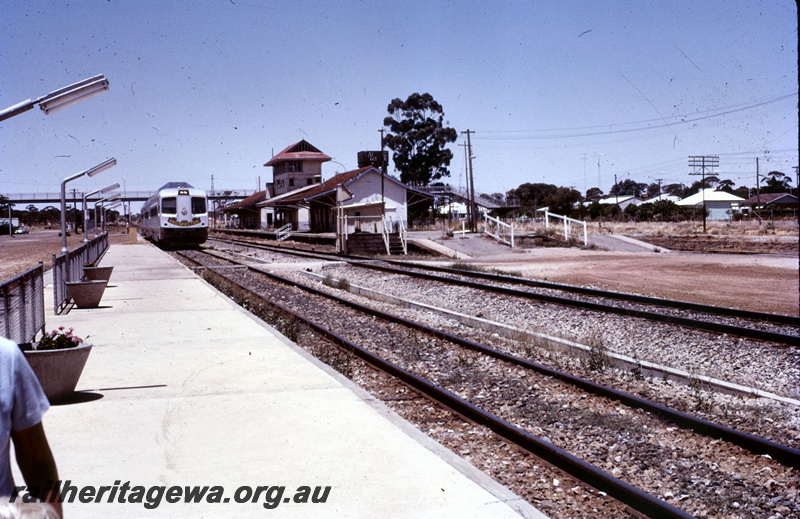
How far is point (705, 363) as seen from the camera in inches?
385

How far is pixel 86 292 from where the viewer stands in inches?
589

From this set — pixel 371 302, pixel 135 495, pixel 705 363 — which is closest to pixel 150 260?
pixel 371 302

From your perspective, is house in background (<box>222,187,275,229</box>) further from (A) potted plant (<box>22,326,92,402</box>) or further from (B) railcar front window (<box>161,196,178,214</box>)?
(A) potted plant (<box>22,326,92,402</box>)

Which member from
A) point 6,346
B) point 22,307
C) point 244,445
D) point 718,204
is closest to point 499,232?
point 22,307

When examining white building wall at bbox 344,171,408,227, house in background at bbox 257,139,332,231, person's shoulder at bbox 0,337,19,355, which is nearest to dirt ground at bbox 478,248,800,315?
person's shoulder at bbox 0,337,19,355

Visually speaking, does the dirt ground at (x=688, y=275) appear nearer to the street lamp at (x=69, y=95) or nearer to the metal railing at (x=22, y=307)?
the street lamp at (x=69, y=95)

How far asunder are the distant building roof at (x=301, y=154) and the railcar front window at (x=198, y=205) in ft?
130

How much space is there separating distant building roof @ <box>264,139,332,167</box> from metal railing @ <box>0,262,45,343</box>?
71.1 m

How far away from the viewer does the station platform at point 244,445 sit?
4.61 meters

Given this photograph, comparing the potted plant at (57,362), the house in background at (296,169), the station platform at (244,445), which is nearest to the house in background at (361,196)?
the house in background at (296,169)

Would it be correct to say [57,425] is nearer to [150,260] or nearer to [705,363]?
[705,363]

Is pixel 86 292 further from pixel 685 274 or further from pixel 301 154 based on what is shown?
pixel 301 154

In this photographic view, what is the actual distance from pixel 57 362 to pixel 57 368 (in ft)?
0.20

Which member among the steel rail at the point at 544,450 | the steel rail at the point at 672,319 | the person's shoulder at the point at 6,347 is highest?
the person's shoulder at the point at 6,347
